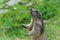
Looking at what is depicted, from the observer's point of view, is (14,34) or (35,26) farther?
(14,34)

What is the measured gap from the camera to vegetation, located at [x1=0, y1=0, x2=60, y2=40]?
9.06m

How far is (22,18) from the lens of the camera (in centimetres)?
987

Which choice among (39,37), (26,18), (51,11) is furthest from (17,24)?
(39,37)

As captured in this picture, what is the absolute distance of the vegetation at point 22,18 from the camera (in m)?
9.06

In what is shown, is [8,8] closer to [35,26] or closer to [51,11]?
[51,11]

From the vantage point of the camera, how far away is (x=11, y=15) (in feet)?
33.3

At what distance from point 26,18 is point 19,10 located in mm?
483

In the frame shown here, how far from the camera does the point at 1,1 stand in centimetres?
1082

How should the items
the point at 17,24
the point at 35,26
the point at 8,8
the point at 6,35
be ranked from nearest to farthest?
the point at 35,26, the point at 6,35, the point at 17,24, the point at 8,8

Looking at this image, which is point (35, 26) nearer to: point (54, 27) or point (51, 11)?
point (54, 27)

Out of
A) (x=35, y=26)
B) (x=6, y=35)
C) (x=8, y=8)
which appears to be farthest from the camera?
(x=8, y=8)

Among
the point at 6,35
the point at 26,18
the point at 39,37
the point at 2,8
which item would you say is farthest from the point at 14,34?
the point at 39,37

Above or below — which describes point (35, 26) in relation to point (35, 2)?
above

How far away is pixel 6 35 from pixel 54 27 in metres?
1.22
